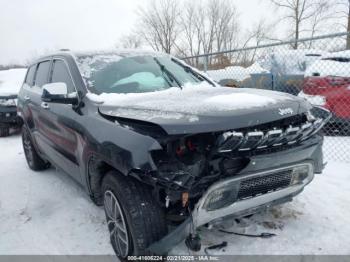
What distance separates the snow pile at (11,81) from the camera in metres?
7.97

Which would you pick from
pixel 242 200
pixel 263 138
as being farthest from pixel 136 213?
pixel 263 138

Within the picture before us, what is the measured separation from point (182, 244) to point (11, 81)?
8.45 metres

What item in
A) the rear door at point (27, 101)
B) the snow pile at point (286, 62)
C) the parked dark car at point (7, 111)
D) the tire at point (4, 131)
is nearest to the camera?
the rear door at point (27, 101)

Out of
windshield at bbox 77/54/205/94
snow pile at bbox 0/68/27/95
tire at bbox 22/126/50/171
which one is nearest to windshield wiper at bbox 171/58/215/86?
windshield at bbox 77/54/205/94

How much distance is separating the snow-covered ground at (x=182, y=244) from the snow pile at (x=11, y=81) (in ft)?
15.3

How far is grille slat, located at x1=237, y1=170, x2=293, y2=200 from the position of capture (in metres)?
2.11

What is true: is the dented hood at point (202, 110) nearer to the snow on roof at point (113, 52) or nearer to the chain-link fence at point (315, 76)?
the snow on roof at point (113, 52)

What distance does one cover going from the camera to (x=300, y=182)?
2475 millimetres

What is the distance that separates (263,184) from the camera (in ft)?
7.24

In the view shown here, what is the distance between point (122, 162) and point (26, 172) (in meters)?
3.47

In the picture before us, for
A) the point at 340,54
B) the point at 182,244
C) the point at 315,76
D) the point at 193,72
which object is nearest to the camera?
the point at 182,244

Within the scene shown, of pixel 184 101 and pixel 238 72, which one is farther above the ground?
pixel 184 101

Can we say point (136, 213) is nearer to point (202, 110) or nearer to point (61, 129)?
point (202, 110)

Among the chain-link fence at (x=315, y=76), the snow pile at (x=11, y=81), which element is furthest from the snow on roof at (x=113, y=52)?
the snow pile at (x=11, y=81)
